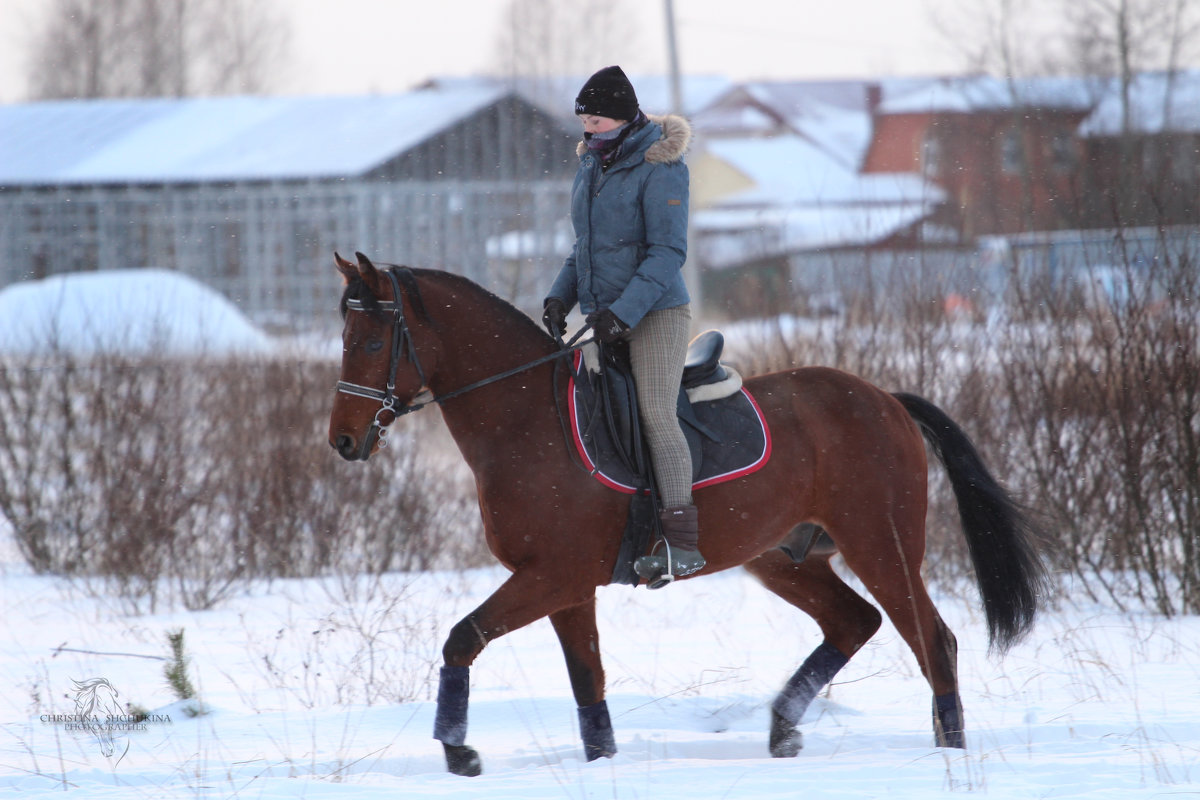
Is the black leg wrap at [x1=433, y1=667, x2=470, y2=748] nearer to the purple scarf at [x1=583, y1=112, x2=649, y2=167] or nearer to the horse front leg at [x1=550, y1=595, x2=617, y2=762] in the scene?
the horse front leg at [x1=550, y1=595, x2=617, y2=762]

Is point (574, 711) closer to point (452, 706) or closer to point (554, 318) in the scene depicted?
point (452, 706)

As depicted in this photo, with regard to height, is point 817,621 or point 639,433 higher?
point 639,433

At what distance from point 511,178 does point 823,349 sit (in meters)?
18.5

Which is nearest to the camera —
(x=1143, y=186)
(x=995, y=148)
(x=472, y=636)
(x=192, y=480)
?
(x=472, y=636)

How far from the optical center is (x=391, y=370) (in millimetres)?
4391

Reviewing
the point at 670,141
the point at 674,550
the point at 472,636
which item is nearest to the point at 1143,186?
the point at 670,141

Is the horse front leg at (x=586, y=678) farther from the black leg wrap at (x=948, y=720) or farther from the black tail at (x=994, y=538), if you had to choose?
the black tail at (x=994, y=538)

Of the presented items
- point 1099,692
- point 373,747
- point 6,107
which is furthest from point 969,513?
point 6,107

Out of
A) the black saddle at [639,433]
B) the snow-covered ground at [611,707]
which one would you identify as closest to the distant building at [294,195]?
the snow-covered ground at [611,707]

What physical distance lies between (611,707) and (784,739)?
92cm

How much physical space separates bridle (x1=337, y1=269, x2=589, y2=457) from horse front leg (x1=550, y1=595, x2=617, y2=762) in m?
1.01

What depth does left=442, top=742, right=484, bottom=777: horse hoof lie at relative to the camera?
4391 mm

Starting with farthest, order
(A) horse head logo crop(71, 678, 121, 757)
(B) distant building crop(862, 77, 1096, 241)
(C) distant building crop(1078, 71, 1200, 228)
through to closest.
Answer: (B) distant building crop(862, 77, 1096, 241) → (C) distant building crop(1078, 71, 1200, 228) → (A) horse head logo crop(71, 678, 121, 757)

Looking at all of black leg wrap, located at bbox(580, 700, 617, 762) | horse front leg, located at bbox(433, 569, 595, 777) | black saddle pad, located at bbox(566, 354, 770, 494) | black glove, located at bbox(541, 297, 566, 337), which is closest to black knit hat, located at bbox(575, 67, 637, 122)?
black glove, located at bbox(541, 297, 566, 337)
